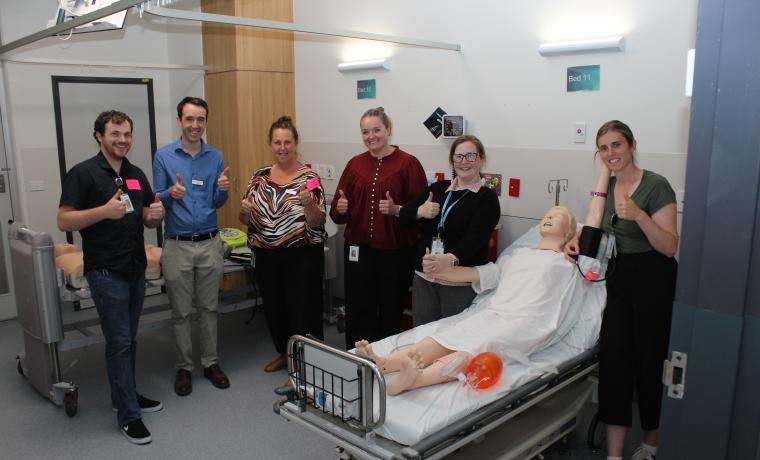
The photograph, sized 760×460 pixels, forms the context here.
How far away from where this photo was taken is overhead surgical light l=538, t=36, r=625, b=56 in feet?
11.1

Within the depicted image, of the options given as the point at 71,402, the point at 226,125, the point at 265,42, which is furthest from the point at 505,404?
the point at 265,42

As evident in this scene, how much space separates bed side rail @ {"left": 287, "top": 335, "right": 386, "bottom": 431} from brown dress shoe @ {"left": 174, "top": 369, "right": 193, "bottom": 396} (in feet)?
5.09

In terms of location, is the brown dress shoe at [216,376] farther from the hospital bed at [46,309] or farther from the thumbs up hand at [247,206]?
the thumbs up hand at [247,206]

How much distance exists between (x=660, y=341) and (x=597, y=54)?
1.77m

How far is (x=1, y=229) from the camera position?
16.4 feet

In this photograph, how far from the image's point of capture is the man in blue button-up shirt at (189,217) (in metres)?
3.53

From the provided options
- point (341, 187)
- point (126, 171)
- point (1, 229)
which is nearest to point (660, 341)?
point (341, 187)

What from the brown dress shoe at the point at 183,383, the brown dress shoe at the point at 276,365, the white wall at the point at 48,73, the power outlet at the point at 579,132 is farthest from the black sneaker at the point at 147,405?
the power outlet at the point at 579,132

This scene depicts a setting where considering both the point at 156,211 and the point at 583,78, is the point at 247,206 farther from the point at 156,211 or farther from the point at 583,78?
the point at 583,78

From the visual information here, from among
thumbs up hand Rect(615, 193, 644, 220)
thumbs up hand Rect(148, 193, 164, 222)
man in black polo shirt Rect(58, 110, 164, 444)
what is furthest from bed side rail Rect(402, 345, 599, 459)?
thumbs up hand Rect(148, 193, 164, 222)

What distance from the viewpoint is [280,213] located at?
3.66 metres

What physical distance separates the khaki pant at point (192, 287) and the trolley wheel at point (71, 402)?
61 cm

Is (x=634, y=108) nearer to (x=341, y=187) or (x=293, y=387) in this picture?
(x=341, y=187)

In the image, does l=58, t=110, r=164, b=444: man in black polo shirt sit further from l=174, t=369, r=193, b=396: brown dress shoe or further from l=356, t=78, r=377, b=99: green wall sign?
l=356, t=78, r=377, b=99: green wall sign
